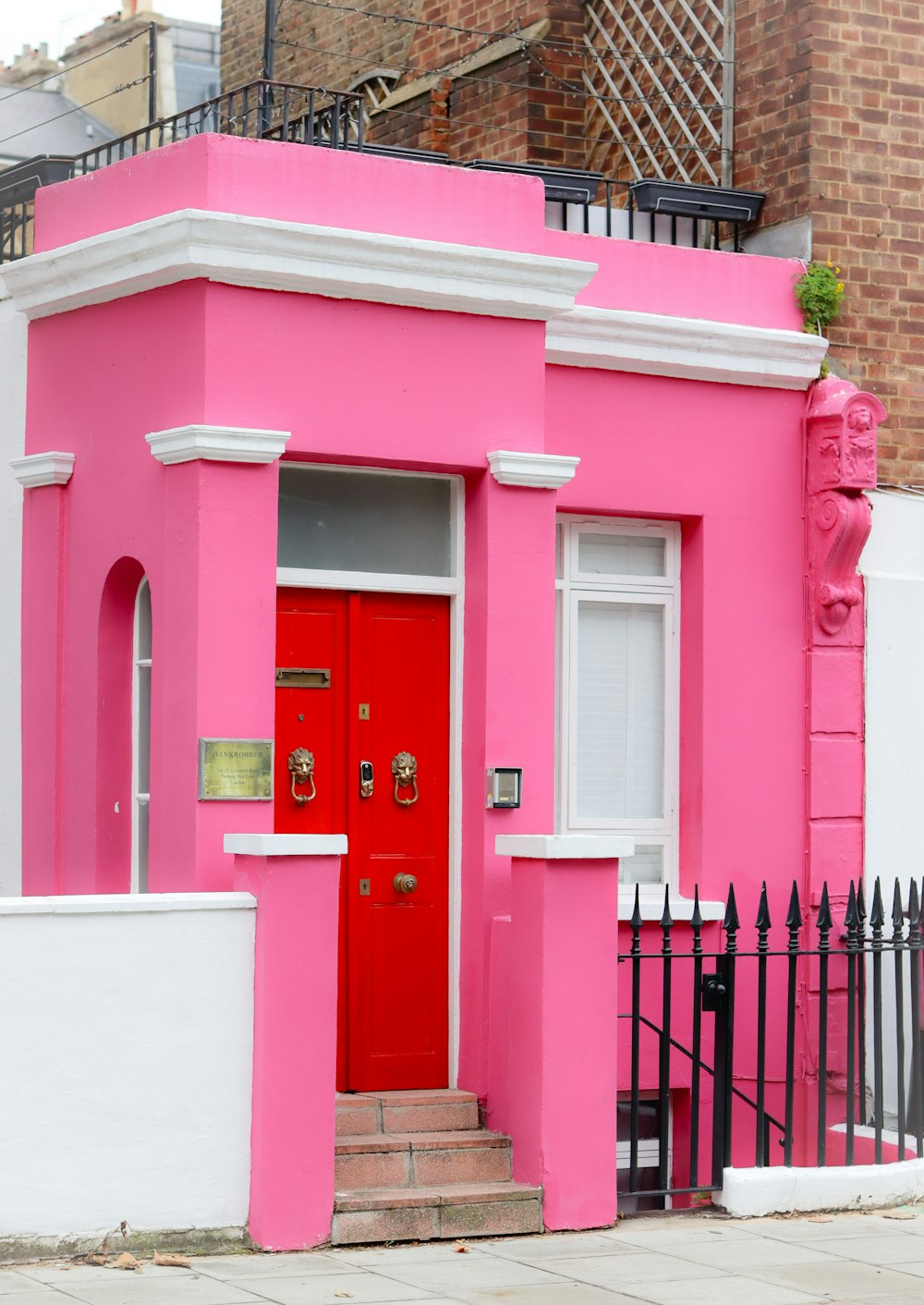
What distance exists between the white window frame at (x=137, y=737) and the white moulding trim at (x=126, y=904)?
4.72 ft

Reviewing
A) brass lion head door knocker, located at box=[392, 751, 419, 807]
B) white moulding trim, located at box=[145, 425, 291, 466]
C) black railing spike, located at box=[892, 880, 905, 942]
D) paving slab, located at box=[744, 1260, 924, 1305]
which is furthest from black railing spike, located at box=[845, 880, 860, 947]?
white moulding trim, located at box=[145, 425, 291, 466]

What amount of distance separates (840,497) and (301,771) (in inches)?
139

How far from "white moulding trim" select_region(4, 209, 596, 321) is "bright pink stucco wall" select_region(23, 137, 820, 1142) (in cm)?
9

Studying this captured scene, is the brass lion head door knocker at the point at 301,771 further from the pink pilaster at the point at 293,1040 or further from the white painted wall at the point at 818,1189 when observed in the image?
the white painted wall at the point at 818,1189

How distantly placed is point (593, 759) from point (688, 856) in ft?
2.46

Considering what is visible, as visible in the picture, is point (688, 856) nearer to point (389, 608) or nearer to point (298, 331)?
point (389, 608)

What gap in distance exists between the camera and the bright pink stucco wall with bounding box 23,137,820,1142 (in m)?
8.48

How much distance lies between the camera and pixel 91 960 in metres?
7.43

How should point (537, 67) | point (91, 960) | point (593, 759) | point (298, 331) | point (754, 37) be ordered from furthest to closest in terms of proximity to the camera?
point (537, 67)
point (754, 37)
point (593, 759)
point (298, 331)
point (91, 960)

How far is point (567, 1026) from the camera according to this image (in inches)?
326

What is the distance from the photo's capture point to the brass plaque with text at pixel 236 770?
8328 millimetres

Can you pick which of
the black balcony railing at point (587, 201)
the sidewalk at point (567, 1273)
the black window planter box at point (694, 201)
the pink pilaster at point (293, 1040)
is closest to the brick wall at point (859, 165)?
the black window planter box at point (694, 201)

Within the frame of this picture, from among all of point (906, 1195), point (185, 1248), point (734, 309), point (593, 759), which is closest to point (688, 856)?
point (593, 759)

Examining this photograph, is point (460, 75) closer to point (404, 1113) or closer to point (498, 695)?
point (498, 695)
